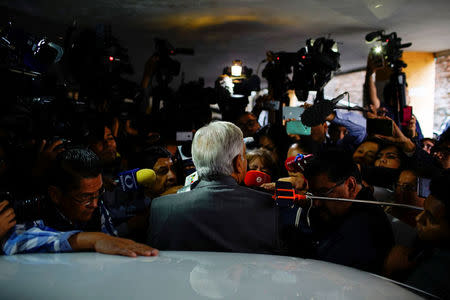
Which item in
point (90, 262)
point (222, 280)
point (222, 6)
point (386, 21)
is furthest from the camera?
point (386, 21)

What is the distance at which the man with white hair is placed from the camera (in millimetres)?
1556

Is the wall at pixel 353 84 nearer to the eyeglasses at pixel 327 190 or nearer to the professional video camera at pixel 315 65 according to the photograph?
the professional video camera at pixel 315 65

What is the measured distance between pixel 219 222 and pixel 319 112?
1.30 metres

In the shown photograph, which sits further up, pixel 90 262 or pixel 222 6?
pixel 222 6

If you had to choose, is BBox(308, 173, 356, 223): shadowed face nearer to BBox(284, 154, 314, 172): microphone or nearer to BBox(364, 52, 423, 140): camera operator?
BBox(284, 154, 314, 172): microphone

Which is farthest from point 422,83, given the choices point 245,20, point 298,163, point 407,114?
point 298,163

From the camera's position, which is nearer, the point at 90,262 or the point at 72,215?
the point at 90,262

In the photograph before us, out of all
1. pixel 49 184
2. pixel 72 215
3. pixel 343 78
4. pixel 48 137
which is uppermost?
pixel 343 78

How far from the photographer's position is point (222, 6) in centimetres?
486

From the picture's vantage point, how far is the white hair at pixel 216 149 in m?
1.71

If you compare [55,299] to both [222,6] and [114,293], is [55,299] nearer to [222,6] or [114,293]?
[114,293]

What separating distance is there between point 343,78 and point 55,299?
31.2 ft

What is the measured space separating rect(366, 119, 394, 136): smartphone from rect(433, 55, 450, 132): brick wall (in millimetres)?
5149

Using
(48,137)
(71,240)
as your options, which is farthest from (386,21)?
(71,240)
